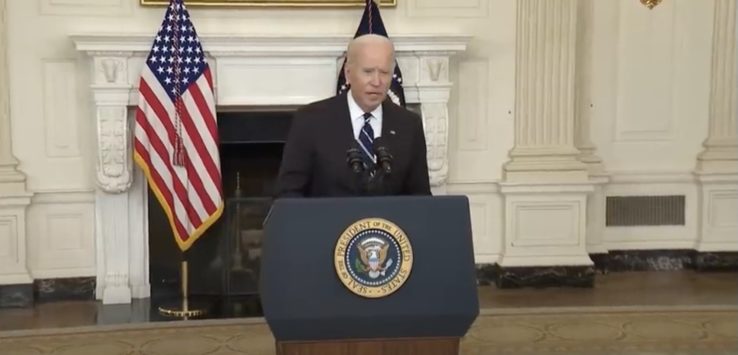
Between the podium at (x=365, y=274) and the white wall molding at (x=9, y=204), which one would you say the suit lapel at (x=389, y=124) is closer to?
the podium at (x=365, y=274)

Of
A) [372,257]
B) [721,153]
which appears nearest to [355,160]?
[372,257]

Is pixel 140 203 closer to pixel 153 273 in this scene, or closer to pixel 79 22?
pixel 153 273

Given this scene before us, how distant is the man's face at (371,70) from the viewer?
9.57 ft

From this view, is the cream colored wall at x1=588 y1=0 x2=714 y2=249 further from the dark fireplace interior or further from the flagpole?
the flagpole

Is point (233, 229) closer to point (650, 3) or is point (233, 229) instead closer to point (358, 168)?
point (650, 3)

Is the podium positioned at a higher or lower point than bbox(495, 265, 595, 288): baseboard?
higher

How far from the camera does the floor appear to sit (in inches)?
236

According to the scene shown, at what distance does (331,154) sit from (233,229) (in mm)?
3903

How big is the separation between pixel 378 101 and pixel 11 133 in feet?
13.5

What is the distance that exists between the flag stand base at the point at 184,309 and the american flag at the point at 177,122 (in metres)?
0.27

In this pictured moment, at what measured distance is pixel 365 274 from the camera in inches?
101

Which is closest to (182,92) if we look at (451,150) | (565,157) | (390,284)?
(451,150)

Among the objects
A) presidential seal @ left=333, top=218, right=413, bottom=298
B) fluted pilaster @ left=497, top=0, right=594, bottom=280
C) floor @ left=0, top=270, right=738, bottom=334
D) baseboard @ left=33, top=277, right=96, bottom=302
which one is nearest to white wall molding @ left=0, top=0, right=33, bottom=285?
baseboard @ left=33, top=277, right=96, bottom=302

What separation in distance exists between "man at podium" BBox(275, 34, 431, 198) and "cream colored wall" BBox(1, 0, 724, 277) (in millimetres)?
3581
